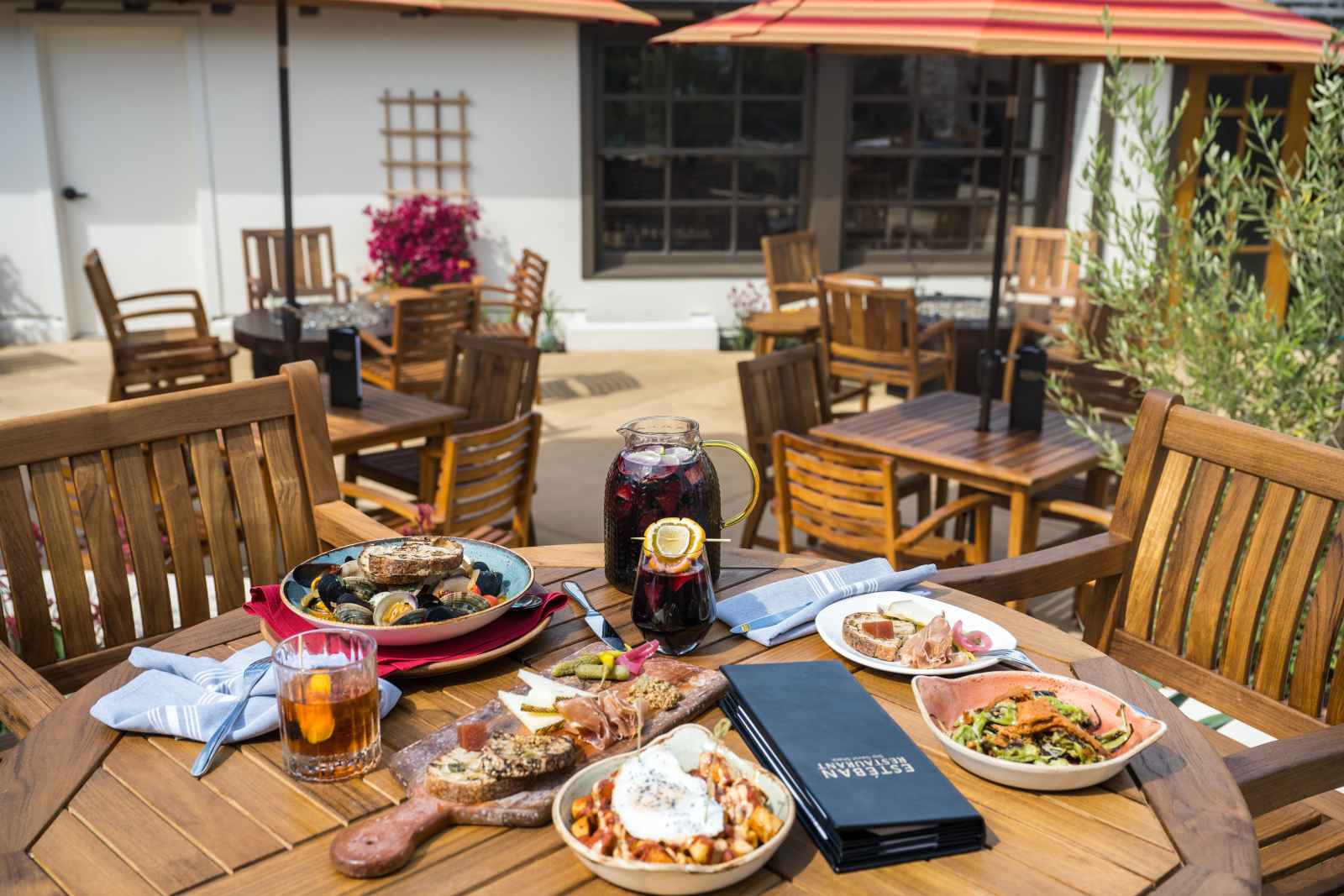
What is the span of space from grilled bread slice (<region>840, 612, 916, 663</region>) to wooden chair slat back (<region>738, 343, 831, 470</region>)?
6.56ft

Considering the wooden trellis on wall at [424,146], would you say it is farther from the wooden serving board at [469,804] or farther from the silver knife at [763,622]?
the wooden serving board at [469,804]

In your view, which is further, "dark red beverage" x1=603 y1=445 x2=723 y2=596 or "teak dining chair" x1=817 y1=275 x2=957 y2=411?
"teak dining chair" x1=817 y1=275 x2=957 y2=411

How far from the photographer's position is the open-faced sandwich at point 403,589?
1.66 m

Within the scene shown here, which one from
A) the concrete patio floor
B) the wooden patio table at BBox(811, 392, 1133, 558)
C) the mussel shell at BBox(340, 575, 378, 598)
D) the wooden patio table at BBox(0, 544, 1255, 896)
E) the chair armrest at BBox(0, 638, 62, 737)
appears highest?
the mussel shell at BBox(340, 575, 378, 598)

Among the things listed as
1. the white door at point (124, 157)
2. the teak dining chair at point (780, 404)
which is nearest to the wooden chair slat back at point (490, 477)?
the teak dining chair at point (780, 404)

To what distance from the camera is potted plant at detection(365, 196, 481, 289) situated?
850 centimetres

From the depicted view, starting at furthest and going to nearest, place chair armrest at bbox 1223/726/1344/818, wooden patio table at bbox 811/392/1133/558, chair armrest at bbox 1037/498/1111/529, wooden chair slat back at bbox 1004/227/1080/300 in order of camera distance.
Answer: wooden chair slat back at bbox 1004/227/1080/300 → wooden patio table at bbox 811/392/1133/558 → chair armrest at bbox 1037/498/1111/529 → chair armrest at bbox 1223/726/1344/818

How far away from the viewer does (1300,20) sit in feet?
11.6

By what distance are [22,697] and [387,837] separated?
0.74 meters

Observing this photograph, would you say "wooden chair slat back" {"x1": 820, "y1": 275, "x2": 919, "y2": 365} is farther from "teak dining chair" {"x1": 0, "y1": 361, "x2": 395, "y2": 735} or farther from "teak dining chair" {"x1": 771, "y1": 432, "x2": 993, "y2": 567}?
"teak dining chair" {"x1": 0, "y1": 361, "x2": 395, "y2": 735}

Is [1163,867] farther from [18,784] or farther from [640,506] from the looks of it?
[18,784]

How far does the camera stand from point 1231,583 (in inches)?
86.4

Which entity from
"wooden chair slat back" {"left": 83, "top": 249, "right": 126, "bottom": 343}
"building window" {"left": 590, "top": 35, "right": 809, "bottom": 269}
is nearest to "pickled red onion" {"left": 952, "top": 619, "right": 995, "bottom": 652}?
"wooden chair slat back" {"left": 83, "top": 249, "right": 126, "bottom": 343}

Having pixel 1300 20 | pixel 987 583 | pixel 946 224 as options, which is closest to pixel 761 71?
pixel 946 224
